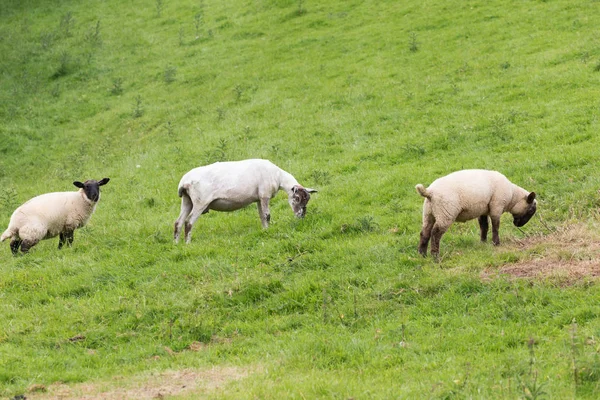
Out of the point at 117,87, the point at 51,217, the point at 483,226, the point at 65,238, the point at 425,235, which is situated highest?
the point at 51,217

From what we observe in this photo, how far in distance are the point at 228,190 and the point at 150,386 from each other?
6822 millimetres

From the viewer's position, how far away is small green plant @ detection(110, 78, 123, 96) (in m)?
32.8

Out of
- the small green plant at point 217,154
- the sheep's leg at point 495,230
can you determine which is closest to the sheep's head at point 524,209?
the sheep's leg at point 495,230

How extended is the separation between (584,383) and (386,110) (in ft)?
56.2

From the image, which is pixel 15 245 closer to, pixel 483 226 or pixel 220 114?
pixel 483 226

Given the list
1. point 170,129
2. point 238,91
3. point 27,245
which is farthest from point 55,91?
point 27,245

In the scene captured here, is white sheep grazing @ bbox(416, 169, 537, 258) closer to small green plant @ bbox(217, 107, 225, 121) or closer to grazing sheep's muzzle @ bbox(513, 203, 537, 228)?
grazing sheep's muzzle @ bbox(513, 203, 537, 228)

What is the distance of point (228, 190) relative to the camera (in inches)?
601

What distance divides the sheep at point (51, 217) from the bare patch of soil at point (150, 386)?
6881mm

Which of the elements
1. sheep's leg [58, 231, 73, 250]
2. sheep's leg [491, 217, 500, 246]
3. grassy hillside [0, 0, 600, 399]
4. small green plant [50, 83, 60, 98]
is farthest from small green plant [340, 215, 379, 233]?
small green plant [50, 83, 60, 98]

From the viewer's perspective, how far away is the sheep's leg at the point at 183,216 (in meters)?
15.2

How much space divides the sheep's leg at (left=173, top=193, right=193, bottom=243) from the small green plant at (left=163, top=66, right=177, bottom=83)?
17.9 m

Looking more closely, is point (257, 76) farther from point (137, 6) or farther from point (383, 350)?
point (383, 350)

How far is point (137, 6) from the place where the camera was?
4372 cm
